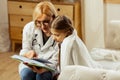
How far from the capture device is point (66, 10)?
3379 mm

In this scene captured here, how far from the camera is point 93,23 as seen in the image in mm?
3574

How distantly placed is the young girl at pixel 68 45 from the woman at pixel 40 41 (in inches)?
8.5

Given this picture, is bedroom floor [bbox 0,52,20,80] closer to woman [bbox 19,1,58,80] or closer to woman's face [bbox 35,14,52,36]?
woman [bbox 19,1,58,80]

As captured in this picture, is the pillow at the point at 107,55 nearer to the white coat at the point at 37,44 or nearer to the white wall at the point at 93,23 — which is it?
the white coat at the point at 37,44

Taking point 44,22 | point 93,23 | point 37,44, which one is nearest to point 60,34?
point 44,22

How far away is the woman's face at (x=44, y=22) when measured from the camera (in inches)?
85.2

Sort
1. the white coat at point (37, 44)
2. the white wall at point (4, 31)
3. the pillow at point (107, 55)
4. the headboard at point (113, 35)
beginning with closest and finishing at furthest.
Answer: the white coat at point (37, 44) → the pillow at point (107, 55) → the headboard at point (113, 35) → the white wall at point (4, 31)

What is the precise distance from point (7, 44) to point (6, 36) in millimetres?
103

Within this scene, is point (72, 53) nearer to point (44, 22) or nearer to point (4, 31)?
point (44, 22)

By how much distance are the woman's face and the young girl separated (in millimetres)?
213

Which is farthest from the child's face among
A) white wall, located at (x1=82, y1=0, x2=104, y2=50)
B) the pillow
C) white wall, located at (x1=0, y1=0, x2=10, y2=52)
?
white wall, located at (x1=0, y1=0, x2=10, y2=52)

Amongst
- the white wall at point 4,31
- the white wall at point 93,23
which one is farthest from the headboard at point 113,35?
the white wall at point 4,31

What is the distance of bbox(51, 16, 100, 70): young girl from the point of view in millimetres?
1897

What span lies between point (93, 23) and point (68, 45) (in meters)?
1.72
